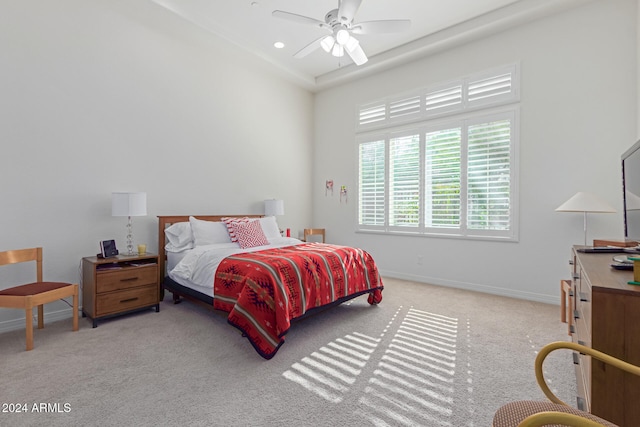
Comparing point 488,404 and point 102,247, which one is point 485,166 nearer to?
point 488,404

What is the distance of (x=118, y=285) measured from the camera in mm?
3143

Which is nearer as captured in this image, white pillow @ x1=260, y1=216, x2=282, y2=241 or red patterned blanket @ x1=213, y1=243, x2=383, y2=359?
red patterned blanket @ x1=213, y1=243, x2=383, y2=359

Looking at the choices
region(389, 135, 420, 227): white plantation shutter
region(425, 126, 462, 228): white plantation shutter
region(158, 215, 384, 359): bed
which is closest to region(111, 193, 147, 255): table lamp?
region(158, 215, 384, 359): bed

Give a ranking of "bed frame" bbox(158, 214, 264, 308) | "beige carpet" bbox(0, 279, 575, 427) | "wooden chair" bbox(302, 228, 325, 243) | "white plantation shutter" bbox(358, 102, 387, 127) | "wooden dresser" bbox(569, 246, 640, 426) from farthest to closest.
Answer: "wooden chair" bbox(302, 228, 325, 243)
"white plantation shutter" bbox(358, 102, 387, 127)
"bed frame" bbox(158, 214, 264, 308)
"beige carpet" bbox(0, 279, 575, 427)
"wooden dresser" bbox(569, 246, 640, 426)

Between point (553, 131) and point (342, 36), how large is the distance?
2.79 meters

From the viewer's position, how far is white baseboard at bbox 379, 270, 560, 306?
378 centimetres

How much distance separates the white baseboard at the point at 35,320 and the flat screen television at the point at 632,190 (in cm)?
485

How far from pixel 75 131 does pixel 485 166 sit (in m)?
4.99

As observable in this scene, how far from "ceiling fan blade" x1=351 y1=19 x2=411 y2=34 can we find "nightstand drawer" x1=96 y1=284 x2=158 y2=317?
3.54m

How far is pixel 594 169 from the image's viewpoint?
11.4 feet

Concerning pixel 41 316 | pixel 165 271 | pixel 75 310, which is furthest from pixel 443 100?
pixel 41 316

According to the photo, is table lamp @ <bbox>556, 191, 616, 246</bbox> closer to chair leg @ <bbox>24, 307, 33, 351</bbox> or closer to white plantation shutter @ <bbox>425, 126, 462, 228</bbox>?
white plantation shutter @ <bbox>425, 126, 462, 228</bbox>

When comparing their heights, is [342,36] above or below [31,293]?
above

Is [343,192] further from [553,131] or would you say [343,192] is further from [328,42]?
[553,131]
